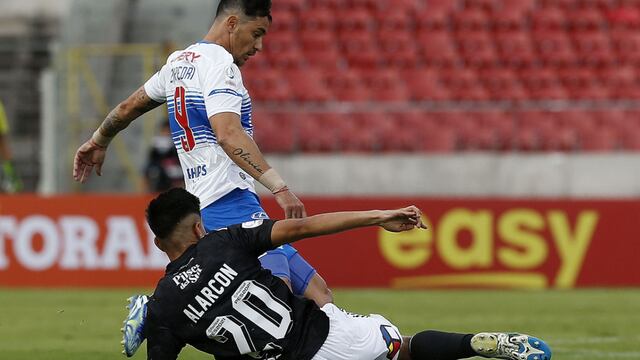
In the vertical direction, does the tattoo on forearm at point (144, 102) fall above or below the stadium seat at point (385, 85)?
below

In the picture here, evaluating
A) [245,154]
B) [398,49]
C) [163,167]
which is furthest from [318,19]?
[245,154]

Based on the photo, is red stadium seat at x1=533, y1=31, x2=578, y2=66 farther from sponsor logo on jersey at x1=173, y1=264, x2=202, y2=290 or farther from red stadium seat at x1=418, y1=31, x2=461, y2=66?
sponsor logo on jersey at x1=173, y1=264, x2=202, y2=290

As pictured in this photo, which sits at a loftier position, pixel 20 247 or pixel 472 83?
pixel 472 83

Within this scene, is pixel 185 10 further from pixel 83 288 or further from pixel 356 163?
pixel 83 288

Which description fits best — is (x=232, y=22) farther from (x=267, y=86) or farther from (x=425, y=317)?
(x=267, y=86)

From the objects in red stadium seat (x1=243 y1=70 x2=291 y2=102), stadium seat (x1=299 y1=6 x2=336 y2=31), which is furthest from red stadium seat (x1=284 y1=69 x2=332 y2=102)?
stadium seat (x1=299 y1=6 x2=336 y2=31)

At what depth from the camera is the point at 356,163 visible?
17.7 metres

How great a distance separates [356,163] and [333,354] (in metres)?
11.3

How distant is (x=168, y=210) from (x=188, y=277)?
33cm

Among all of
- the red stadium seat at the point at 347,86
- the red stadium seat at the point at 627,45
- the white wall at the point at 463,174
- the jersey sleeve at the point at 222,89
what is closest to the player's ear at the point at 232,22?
the jersey sleeve at the point at 222,89

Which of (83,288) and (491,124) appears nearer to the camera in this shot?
(83,288)

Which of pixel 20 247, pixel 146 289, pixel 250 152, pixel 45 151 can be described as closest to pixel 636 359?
pixel 250 152

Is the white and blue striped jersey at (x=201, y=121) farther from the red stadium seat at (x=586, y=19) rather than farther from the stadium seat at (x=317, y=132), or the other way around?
the red stadium seat at (x=586, y=19)

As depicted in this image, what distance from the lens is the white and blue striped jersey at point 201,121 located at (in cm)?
675
